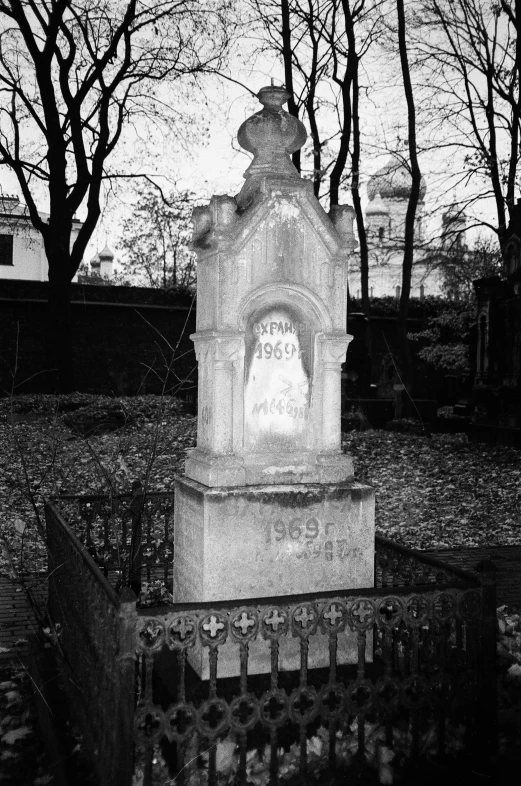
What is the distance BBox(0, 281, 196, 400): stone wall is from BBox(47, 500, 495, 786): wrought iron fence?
21.0m

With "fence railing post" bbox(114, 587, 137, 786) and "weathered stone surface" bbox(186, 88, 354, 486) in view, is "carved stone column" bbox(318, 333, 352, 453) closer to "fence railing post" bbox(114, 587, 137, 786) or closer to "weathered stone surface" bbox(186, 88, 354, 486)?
"weathered stone surface" bbox(186, 88, 354, 486)

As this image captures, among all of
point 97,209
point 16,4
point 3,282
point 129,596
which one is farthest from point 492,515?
point 3,282

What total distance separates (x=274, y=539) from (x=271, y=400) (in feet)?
2.78

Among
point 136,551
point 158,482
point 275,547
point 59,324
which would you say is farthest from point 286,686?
point 59,324

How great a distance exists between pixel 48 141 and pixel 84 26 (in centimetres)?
314

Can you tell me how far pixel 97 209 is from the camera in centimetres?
1973

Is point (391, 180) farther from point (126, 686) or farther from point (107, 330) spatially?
point (126, 686)

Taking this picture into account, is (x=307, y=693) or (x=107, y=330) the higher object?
(x=107, y=330)

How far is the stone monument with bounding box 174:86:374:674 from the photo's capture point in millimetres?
4613

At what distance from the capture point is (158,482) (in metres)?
11.8

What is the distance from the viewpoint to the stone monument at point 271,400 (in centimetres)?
461

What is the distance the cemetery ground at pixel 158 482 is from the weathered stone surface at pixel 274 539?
73 cm

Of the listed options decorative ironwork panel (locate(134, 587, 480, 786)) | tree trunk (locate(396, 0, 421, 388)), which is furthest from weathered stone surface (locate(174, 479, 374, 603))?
tree trunk (locate(396, 0, 421, 388))

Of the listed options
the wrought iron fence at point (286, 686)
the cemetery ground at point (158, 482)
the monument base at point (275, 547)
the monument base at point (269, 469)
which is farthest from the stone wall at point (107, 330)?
the wrought iron fence at point (286, 686)
